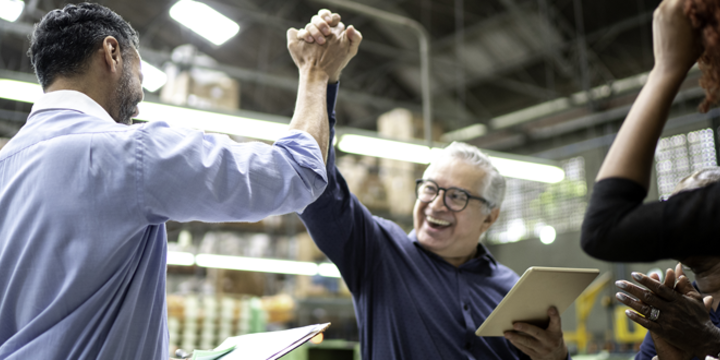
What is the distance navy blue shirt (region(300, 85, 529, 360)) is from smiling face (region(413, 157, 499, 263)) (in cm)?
9

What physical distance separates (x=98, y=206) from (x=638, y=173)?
36.9 inches

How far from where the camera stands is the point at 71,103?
1.20 m

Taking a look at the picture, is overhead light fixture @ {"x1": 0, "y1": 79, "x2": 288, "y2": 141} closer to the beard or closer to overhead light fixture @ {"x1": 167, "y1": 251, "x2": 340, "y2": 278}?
overhead light fixture @ {"x1": 167, "y1": 251, "x2": 340, "y2": 278}

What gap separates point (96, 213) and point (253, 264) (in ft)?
27.0

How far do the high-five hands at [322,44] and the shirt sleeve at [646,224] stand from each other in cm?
79

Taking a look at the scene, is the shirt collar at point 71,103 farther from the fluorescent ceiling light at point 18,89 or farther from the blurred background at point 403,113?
the fluorescent ceiling light at point 18,89

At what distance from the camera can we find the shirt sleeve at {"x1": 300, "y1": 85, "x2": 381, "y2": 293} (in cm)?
180

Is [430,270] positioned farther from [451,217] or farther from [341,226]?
[341,226]

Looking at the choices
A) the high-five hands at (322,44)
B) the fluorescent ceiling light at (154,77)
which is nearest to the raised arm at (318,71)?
the high-five hands at (322,44)

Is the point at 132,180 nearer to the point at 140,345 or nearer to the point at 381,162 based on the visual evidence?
the point at 140,345

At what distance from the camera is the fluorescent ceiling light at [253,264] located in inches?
334

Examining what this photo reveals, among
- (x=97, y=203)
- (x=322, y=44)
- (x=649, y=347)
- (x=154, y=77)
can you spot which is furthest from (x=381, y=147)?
(x=97, y=203)

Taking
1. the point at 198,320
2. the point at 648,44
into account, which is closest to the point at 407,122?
the point at 198,320

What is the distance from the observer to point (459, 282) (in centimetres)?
211
